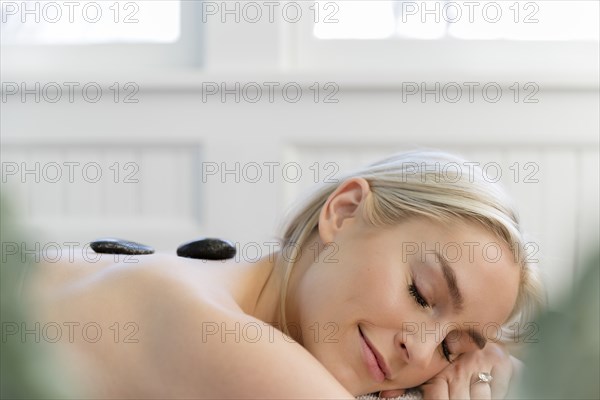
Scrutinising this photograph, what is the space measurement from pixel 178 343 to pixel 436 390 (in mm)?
389

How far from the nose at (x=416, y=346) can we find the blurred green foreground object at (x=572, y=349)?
2.48 ft

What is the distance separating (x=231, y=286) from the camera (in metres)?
1.00

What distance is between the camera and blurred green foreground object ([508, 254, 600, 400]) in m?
0.12

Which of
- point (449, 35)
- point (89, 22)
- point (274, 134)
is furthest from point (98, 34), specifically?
point (449, 35)

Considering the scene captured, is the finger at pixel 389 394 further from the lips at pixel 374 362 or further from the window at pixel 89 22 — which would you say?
the window at pixel 89 22

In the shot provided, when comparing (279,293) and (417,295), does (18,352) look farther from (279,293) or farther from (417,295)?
(279,293)

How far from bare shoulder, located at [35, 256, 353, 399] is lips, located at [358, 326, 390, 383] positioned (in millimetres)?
158

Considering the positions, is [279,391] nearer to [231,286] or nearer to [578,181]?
[231,286]

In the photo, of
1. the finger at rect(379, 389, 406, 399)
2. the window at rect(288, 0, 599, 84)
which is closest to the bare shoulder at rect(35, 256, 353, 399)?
the finger at rect(379, 389, 406, 399)

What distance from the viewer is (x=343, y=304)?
0.94 meters

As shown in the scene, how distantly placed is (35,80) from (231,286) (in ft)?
4.18

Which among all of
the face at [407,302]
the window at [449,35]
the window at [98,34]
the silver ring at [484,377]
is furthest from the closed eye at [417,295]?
the window at [98,34]

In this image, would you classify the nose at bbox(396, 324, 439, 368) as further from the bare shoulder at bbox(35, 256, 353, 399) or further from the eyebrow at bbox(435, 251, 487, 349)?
the bare shoulder at bbox(35, 256, 353, 399)

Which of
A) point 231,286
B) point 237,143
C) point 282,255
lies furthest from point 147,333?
point 237,143
